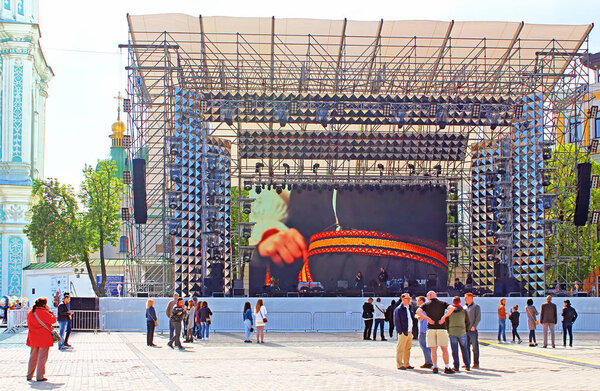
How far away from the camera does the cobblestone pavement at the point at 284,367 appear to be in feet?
42.1

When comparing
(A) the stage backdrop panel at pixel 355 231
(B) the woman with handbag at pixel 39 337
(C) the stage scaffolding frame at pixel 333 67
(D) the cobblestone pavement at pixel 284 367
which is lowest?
(D) the cobblestone pavement at pixel 284 367

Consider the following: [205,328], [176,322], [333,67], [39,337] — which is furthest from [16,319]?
[333,67]

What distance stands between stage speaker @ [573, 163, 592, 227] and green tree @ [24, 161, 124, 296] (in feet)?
87.3

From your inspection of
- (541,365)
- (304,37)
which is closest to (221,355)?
(541,365)

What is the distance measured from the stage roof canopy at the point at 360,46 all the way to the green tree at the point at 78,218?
14.8m

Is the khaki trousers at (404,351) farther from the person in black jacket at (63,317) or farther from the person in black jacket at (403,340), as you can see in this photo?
the person in black jacket at (63,317)

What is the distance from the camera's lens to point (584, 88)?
108 feet

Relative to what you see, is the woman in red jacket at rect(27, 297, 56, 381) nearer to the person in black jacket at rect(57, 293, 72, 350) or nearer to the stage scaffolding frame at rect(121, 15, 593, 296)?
the person in black jacket at rect(57, 293, 72, 350)

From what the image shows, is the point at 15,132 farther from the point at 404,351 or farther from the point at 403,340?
the point at 404,351

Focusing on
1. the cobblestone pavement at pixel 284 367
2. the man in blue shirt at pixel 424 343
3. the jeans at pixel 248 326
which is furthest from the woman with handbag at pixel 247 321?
the man in blue shirt at pixel 424 343

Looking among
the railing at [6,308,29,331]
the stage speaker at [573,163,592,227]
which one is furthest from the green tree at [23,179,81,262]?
the stage speaker at [573,163,592,227]

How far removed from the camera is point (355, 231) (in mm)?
38281

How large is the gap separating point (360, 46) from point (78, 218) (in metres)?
22.1

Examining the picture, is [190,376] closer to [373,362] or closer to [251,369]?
[251,369]
